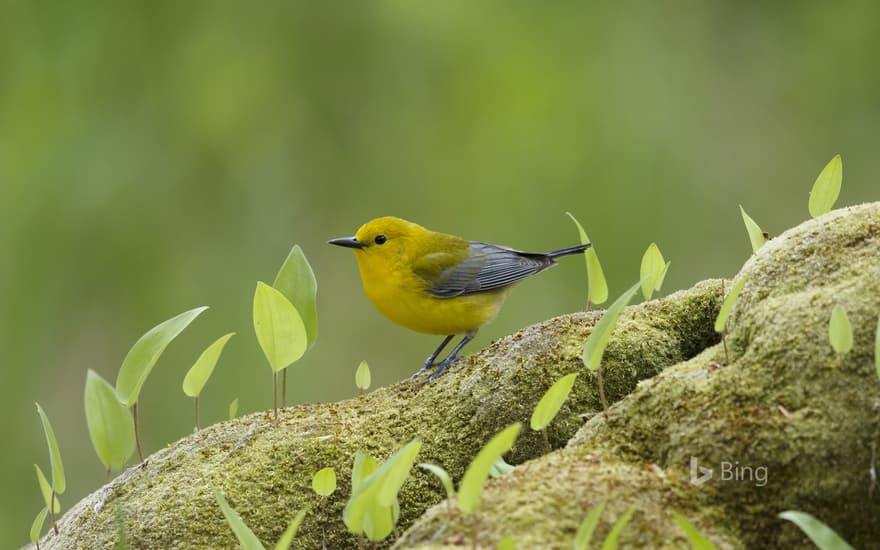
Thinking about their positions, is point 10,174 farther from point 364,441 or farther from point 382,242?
point 364,441

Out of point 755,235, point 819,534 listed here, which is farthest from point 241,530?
point 755,235

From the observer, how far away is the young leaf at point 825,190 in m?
2.60

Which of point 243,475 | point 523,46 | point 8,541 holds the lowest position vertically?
point 8,541

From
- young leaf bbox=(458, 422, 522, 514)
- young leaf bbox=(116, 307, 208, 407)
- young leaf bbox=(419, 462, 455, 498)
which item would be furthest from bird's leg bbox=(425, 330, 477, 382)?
young leaf bbox=(458, 422, 522, 514)

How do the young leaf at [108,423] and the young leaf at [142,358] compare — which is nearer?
the young leaf at [108,423]

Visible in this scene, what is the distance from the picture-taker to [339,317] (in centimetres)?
718

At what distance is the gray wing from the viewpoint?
4.00m

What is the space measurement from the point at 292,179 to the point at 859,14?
479cm

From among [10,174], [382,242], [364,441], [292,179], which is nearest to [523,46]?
[292,179]

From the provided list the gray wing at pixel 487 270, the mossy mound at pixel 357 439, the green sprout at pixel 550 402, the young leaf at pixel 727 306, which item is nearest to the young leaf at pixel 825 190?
the mossy mound at pixel 357 439

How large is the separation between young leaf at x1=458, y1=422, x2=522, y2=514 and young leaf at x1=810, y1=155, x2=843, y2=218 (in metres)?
1.64

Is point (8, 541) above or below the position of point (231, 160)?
below

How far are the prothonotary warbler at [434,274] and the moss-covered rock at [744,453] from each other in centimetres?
193

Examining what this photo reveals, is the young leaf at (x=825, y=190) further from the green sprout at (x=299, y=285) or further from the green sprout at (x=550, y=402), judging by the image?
the green sprout at (x=299, y=285)
